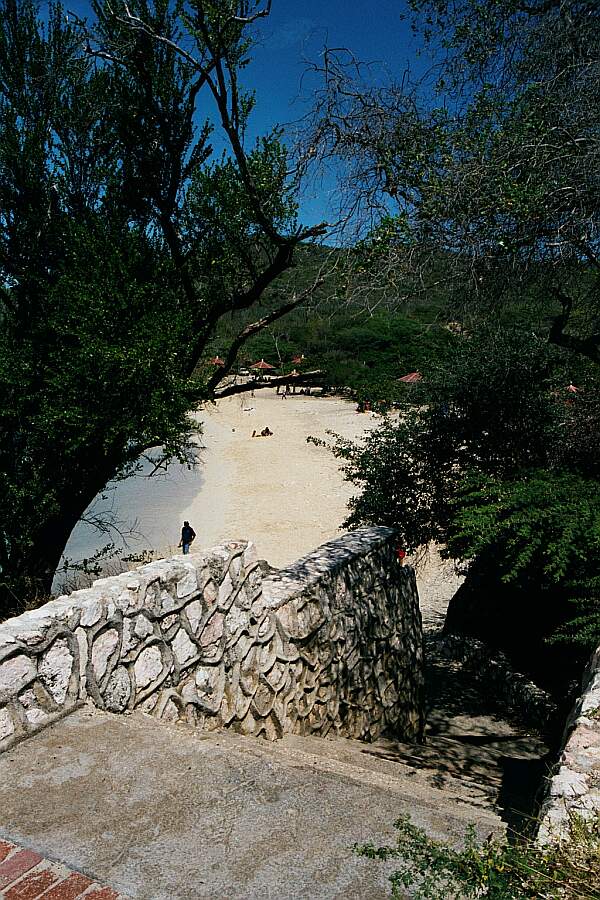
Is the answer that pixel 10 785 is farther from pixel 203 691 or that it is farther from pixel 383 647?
pixel 383 647

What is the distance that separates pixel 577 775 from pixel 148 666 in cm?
225

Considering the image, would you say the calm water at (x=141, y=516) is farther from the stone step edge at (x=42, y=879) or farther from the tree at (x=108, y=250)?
the stone step edge at (x=42, y=879)

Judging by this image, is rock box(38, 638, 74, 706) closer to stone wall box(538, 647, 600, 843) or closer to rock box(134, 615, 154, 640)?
rock box(134, 615, 154, 640)

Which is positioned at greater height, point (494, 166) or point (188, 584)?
point (494, 166)

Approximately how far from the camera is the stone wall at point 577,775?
8.36 ft

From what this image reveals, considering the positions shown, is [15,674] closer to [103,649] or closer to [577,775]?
[103,649]

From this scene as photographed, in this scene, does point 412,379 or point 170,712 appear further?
point 412,379

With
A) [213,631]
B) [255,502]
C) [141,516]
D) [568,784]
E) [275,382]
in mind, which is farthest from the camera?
[255,502]

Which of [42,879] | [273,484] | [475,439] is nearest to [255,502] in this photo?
[273,484]

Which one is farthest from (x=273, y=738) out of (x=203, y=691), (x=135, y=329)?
(x=135, y=329)

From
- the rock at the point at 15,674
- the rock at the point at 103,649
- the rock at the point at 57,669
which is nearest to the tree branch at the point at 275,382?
the rock at the point at 103,649

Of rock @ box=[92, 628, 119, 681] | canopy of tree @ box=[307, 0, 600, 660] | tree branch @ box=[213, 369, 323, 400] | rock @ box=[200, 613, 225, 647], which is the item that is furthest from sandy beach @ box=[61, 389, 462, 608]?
rock @ box=[92, 628, 119, 681]

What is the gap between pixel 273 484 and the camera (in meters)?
26.7

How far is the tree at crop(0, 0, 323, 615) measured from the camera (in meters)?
8.07
